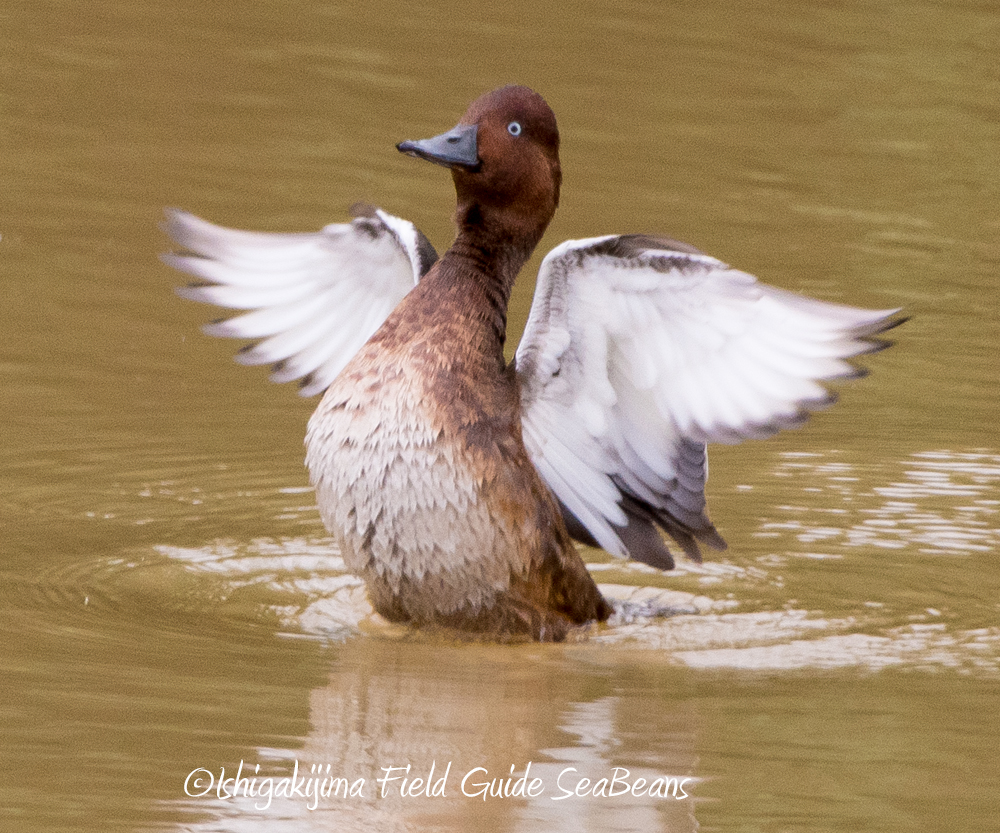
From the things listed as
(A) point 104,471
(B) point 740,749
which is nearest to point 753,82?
(A) point 104,471

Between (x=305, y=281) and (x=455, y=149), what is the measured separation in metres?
1.06

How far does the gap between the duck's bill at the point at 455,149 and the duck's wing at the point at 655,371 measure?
1.52 feet

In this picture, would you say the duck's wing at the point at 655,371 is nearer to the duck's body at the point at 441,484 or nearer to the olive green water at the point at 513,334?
the duck's body at the point at 441,484

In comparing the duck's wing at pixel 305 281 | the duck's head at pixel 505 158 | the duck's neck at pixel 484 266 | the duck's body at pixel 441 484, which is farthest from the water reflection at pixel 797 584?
the duck's head at pixel 505 158

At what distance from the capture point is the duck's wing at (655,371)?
5645 millimetres

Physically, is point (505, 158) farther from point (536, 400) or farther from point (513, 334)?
point (513, 334)

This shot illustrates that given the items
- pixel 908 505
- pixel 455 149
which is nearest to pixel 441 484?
pixel 455 149

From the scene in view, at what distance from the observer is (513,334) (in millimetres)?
8891

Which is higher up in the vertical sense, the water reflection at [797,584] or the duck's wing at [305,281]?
the duck's wing at [305,281]

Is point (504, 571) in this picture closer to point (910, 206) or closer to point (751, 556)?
point (751, 556)

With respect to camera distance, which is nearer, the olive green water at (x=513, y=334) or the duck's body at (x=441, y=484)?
the olive green water at (x=513, y=334)

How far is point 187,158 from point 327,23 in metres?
3.06

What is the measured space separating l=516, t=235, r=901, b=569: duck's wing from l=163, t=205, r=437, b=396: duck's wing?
87cm

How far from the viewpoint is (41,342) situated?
8523 mm
